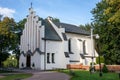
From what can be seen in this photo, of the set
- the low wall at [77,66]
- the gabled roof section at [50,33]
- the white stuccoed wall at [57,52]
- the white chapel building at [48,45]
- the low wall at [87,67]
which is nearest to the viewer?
the low wall at [87,67]

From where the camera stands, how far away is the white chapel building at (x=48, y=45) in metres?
47.5

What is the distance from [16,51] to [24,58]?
12.3 meters

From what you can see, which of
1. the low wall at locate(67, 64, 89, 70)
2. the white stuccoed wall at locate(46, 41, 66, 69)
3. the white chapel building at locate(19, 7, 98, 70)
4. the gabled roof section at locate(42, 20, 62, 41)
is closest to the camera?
the low wall at locate(67, 64, 89, 70)

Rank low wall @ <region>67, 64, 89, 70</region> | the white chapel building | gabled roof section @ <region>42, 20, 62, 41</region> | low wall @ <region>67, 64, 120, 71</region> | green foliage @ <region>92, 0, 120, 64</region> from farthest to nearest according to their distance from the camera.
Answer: gabled roof section @ <region>42, 20, 62, 41</region> → green foliage @ <region>92, 0, 120, 64</region> → the white chapel building → low wall @ <region>67, 64, 89, 70</region> → low wall @ <region>67, 64, 120, 71</region>

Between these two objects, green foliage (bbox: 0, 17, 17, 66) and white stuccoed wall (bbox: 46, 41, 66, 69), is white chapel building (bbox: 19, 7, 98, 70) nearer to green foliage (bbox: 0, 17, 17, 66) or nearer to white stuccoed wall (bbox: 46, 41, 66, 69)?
white stuccoed wall (bbox: 46, 41, 66, 69)

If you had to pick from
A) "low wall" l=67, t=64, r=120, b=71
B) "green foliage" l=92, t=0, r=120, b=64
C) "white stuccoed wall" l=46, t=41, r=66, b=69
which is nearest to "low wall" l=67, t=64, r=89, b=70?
"low wall" l=67, t=64, r=120, b=71

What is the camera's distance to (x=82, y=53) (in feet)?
187

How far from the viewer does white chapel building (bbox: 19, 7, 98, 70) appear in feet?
156

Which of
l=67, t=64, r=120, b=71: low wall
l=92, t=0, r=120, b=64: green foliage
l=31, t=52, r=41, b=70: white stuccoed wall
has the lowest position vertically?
l=67, t=64, r=120, b=71: low wall

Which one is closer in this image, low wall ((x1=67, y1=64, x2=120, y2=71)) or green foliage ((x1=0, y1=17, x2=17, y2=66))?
low wall ((x1=67, y1=64, x2=120, y2=71))

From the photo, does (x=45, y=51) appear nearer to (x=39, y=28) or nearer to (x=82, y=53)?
(x=39, y=28)

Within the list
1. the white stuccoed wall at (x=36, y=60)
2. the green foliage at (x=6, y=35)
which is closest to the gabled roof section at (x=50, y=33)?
the white stuccoed wall at (x=36, y=60)

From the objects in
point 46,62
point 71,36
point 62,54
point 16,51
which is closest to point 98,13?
point 71,36

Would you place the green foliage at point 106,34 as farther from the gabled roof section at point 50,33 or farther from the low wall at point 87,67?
the gabled roof section at point 50,33
